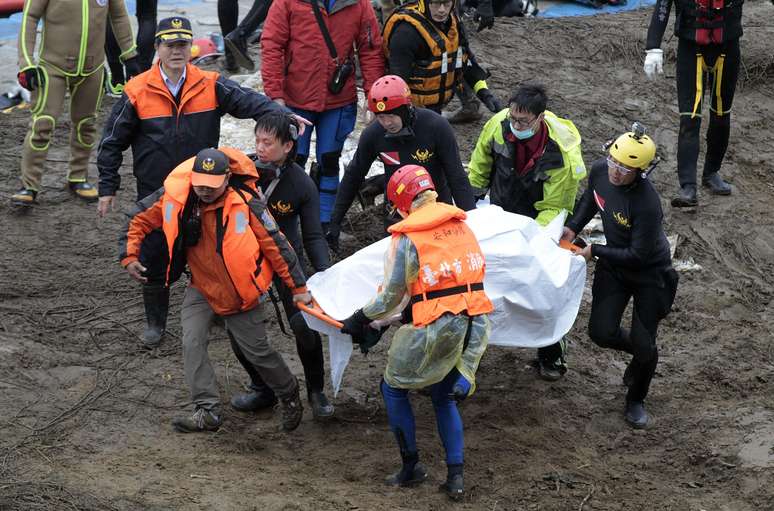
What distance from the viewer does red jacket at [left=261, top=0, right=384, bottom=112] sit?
7816 mm

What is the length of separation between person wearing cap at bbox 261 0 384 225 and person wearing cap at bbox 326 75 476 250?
1.25 metres

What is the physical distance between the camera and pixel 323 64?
26.0 feet

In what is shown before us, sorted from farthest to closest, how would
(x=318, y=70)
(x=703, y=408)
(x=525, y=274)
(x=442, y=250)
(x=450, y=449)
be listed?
(x=318, y=70) < (x=703, y=408) < (x=525, y=274) < (x=450, y=449) < (x=442, y=250)

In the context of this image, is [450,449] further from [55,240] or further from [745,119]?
[745,119]

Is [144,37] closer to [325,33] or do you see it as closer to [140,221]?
[325,33]

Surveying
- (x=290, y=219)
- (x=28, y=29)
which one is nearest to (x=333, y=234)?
(x=290, y=219)

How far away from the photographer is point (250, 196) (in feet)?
18.7

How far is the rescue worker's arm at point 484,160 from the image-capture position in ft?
22.0

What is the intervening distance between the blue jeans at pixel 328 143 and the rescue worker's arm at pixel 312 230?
6.11ft

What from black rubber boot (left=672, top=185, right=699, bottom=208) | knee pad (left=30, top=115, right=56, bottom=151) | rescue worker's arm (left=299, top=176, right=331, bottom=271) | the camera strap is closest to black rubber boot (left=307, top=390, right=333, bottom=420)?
rescue worker's arm (left=299, top=176, right=331, bottom=271)

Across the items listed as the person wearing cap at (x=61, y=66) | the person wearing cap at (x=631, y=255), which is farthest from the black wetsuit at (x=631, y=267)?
the person wearing cap at (x=61, y=66)

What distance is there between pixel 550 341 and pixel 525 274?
475 mm

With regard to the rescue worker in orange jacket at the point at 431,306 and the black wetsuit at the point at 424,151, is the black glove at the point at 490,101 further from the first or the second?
the rescue worker in orange jacket at the point at 431,306

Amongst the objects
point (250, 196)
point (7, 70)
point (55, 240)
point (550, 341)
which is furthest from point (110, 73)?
point (550, 341)
